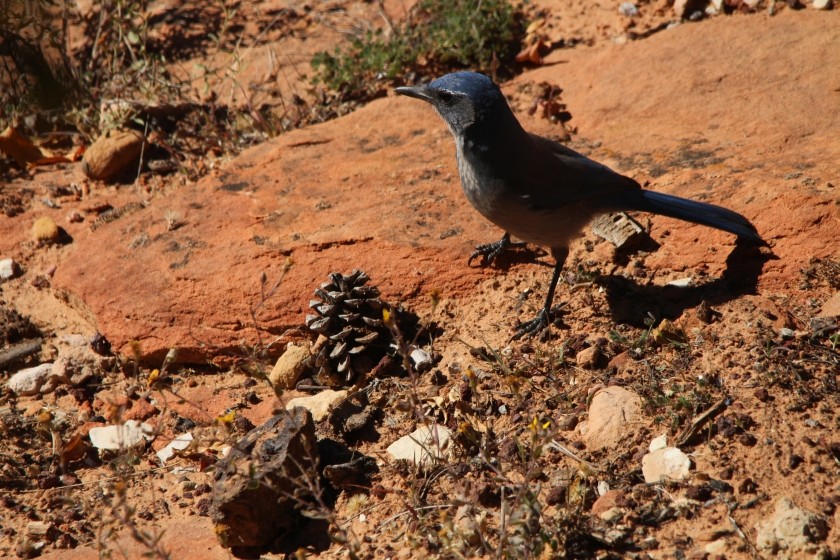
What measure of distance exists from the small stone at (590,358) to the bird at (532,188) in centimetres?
35

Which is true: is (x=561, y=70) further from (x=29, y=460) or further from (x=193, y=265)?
(x=29, y=460)

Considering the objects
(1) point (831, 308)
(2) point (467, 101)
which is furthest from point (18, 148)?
(1) point (831, 308)

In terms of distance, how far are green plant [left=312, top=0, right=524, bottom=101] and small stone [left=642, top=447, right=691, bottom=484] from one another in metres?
4.25

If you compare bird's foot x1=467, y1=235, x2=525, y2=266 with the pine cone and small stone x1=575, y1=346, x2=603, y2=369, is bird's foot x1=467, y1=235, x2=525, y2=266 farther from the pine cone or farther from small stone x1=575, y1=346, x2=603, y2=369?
small stone x1=575, y1=346, x2=603, y2=369

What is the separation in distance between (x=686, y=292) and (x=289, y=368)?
2.29 metres

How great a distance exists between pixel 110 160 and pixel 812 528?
220 inches

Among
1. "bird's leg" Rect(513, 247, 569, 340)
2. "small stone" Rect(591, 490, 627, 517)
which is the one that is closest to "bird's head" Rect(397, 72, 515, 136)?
"bird's leg" Rect(513, 247, 569, 340)

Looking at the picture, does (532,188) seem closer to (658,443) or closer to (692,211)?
(692,211)

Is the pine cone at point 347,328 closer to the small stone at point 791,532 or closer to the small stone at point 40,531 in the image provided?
the small stone at point 40,531

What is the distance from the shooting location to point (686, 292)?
445 cm

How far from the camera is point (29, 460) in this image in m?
4.22

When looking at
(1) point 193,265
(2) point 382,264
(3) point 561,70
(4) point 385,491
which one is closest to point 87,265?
(1) point 193,265

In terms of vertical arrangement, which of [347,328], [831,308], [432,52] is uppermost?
[432,52]

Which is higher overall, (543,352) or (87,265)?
(87,265)
